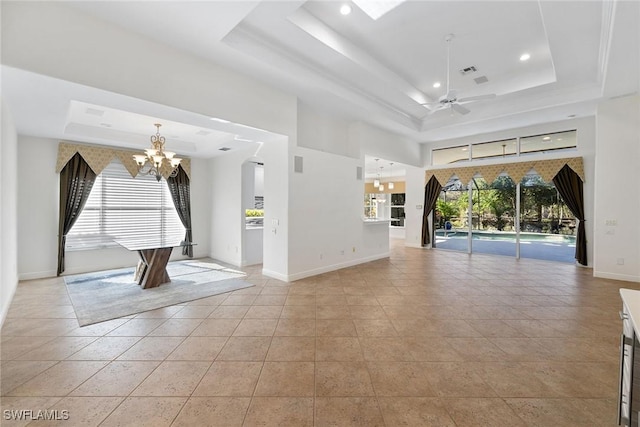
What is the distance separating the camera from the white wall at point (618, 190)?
4.83 meters

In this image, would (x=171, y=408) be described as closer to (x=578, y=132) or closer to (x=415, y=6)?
(x=415, y=6)

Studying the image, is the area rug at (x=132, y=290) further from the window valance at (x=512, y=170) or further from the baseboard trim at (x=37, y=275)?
the window valance at (x=512, y=170)

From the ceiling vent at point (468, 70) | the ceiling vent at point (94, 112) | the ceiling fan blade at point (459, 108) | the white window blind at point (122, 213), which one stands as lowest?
the white window blind at point (122, 213)

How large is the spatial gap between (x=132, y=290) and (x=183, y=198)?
9.84 feet

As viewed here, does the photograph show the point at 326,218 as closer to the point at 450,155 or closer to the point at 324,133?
the point at 324,133

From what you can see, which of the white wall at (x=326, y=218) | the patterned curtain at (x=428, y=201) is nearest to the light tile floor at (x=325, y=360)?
the white wall at (x=326, y=218)

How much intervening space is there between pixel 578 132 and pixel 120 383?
30.2 feet

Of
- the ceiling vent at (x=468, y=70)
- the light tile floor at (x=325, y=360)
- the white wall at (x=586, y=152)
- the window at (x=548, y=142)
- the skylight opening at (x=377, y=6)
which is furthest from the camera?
the window at (x=548, y=142)

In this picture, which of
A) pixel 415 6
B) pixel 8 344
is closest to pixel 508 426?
pixel 415 6

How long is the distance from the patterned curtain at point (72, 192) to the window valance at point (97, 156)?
3.6 inches

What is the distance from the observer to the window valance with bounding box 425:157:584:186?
6.20m

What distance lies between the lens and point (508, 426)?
1.66 metres

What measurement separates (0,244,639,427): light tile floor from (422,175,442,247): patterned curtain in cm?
458

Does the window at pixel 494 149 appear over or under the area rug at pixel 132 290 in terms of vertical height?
over
